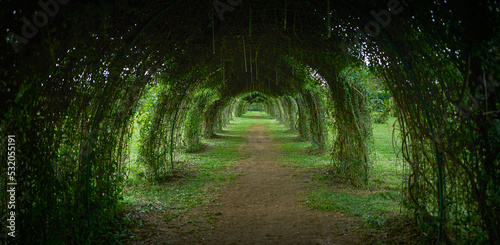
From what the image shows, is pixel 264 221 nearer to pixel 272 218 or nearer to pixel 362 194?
pixel 272 218

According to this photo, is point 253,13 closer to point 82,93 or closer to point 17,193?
point 82,93

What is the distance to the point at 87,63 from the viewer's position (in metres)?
3.01

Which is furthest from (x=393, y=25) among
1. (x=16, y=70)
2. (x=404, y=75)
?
(x=16, y=70)

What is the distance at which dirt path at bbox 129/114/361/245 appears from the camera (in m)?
3.69

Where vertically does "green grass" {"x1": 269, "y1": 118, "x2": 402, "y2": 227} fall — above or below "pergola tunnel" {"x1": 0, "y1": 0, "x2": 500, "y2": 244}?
below

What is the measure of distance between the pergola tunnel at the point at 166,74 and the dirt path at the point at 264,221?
850mm

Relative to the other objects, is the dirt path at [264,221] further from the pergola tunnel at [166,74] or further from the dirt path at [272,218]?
the pergola tunnel at [166,74]

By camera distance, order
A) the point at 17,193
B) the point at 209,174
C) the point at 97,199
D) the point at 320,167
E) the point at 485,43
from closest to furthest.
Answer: the point at 485,43 < the point at 17,193 < the point at 97,199 < the point at 209,174 < the point at 320,167

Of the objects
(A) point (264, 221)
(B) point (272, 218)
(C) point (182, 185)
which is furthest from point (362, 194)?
(C) point (182, 185)

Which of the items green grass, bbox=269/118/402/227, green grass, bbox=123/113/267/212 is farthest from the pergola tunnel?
green grass, bbox=123/113/267/212

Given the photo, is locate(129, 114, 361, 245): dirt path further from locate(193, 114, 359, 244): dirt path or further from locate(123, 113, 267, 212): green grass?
locate(123, 113, 267, 212): green grass

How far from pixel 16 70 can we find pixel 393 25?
3.28 m

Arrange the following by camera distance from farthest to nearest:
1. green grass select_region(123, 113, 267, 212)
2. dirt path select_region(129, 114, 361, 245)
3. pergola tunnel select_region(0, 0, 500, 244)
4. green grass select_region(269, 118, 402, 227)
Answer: green grass select_region(123, 113, 267, 212), green grass select_region(269, 118, 402, 227), dirt path select_region(129, 114, 361, 245), pergola tunnel select_region(0, 0, 500, 244)

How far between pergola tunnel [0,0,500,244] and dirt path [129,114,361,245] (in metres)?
0.85
